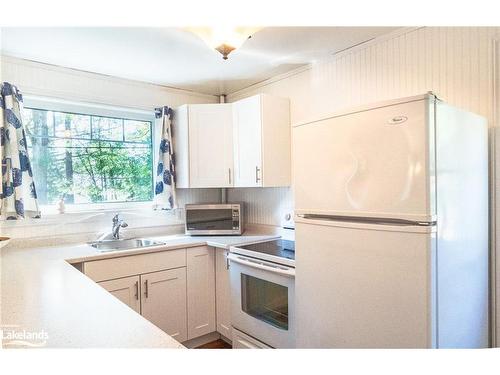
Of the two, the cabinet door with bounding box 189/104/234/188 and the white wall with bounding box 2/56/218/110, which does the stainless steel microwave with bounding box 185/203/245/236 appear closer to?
the cabinet door with bounding box 189/104/234/188

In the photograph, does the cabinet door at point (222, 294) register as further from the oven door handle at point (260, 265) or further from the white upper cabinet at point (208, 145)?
the white upper cabinet at point (208, 145)

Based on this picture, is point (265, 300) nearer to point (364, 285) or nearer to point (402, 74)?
point (364, 285)

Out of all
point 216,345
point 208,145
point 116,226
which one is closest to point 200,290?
point 216,345

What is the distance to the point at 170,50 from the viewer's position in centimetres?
207

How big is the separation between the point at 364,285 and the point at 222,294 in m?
1.37

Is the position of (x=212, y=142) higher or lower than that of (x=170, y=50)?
lower

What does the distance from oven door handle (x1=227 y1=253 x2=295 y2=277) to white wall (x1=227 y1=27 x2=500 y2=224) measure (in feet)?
2.35

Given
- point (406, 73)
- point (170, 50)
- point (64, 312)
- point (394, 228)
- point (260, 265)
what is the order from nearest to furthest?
point (64, 312) < point (394, 228) < point (406, 73) < point (260, 265) < point (170, 50)

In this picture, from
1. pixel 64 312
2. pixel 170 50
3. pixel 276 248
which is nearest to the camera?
pixel 64 312

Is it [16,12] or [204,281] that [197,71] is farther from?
[16,12]

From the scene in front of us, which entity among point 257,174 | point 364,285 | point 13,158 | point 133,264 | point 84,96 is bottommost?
point 133,264

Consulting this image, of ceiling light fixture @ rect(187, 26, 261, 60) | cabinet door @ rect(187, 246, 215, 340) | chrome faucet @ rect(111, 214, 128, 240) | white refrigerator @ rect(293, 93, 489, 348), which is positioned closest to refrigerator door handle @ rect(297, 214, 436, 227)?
white refrigerator @ rect(293, 93, 489, 348)

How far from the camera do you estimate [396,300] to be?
3.92ft

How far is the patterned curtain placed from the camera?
79.5 inches
